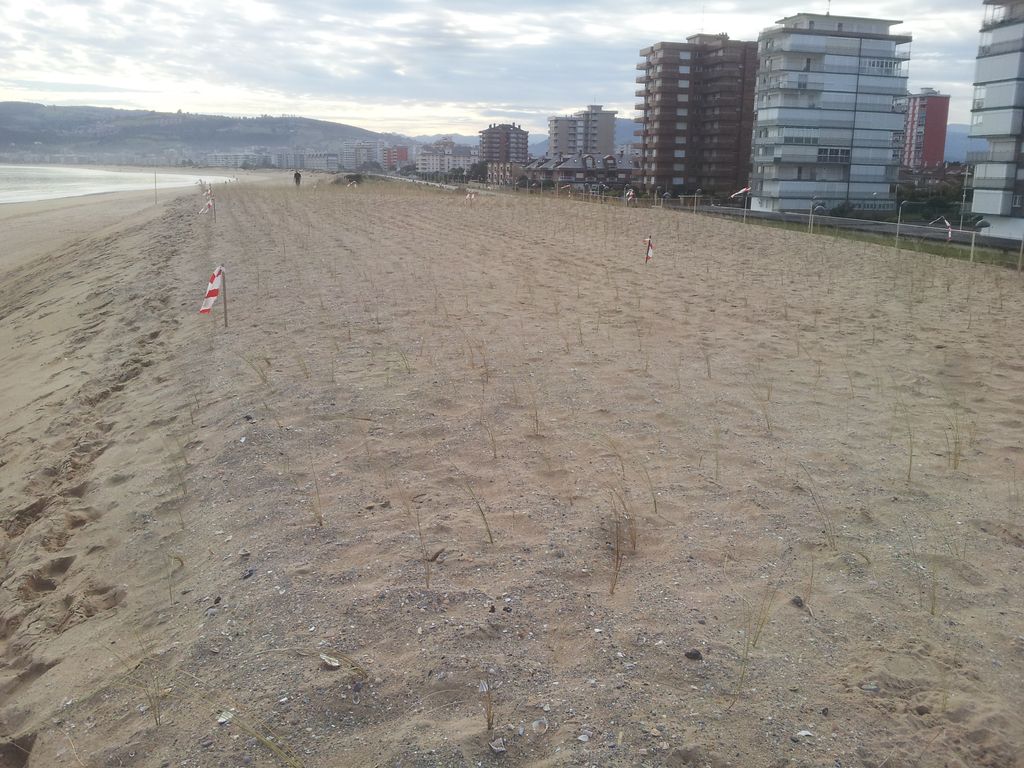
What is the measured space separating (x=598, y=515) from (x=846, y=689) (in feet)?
5.28

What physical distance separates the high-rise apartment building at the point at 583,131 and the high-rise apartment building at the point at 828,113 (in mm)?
86980

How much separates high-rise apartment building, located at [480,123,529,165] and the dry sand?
15735 centimetres

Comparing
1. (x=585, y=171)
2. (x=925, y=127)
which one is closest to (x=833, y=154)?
(x=585, y=171)

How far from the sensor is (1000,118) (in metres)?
48.7

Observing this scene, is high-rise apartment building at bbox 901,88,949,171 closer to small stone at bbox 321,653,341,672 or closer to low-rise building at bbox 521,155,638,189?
low-rise building at bbox 521,155,638,189

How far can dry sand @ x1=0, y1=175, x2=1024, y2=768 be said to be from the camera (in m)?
2.86

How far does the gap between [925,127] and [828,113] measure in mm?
81148

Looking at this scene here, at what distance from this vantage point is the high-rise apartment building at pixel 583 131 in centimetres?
15050

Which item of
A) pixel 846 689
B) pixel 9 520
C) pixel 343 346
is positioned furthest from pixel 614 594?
pixel 343 346

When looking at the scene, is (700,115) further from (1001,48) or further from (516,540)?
(516,540)

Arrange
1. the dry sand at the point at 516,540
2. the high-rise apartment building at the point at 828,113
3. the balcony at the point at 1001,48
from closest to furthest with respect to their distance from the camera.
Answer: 1. the dry sand at the point at 516,540
2. the balcony at the point at 1001,48
3. the high-rise apartment building at the point at 828,113

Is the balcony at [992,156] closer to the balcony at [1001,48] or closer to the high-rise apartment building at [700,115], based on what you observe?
the balcony at [1001,48]

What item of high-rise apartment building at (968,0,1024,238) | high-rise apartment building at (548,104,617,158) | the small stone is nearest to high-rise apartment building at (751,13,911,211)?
high-rise apartment building at (968,0,1024,238)

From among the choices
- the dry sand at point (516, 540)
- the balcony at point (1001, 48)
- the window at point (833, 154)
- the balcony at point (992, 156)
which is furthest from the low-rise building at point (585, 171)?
the dry sand at point (516, 540)
